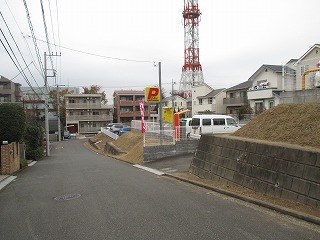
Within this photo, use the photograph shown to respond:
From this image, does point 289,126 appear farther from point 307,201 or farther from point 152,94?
point 152,94

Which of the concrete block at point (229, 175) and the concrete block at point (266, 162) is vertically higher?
the concrete block at point (266, 162)

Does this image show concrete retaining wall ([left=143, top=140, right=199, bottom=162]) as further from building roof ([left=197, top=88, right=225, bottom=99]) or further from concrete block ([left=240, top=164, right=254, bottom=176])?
building roof ([left=197, top=88, right=225, bottom=99])

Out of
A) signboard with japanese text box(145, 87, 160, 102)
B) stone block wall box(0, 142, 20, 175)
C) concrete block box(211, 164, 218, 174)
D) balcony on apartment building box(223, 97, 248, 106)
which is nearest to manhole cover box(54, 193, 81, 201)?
concrete block box(211, 164, 218, 174)

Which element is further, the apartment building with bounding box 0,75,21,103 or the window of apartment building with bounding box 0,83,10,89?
the window of apartment building with bounding box 0,83,10,89

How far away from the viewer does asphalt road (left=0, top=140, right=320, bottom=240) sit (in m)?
5.15

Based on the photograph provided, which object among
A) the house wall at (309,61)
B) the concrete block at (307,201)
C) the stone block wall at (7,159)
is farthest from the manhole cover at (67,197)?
the house wall at (309,61)

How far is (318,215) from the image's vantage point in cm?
550

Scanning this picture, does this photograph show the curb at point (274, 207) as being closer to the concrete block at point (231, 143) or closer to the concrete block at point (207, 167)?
the concrete block at point (207, 167)

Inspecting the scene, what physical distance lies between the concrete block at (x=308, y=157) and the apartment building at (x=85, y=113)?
194ft

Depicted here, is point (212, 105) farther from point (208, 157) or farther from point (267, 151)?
point (267, 151)

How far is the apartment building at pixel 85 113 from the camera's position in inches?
2458

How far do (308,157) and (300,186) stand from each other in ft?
2.14

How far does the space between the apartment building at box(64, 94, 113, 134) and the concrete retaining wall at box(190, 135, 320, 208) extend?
5511 cm

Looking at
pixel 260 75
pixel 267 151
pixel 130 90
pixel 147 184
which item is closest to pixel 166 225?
pixel 267 151
